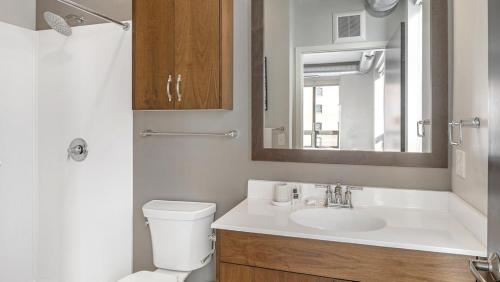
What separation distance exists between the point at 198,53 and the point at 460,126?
4.28 feet

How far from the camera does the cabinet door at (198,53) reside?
170 centimetres

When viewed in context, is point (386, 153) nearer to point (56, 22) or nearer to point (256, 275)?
point (256, 275)

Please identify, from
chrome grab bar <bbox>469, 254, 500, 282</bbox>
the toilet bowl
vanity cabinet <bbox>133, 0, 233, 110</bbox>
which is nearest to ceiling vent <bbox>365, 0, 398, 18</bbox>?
vanity cabinet <bbox>133, 0, 233, 110</bbox>

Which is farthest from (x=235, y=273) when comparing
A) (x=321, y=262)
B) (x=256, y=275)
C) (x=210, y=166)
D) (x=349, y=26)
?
(x=349, y=26)

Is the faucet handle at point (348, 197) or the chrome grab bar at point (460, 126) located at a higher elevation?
the chrome grab bar at point (460, 126)

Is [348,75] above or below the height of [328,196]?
above

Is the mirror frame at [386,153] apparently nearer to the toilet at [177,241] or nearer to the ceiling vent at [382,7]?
the ceiling vent at [382,7]

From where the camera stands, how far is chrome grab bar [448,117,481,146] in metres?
1.15

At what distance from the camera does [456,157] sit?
4.72 ft

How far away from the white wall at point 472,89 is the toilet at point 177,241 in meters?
1.22

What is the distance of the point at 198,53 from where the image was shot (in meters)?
1.72

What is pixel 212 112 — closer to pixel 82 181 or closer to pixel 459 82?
pixel 82 181

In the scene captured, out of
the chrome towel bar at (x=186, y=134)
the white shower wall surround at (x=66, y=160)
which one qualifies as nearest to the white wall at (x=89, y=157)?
the white shower wall surround at (x=66, y=160)

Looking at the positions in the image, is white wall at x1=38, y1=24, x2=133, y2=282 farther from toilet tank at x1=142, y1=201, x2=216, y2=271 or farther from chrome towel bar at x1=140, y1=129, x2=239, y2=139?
toilet tank at x1=142, y1=201, x2=216, y2=271
